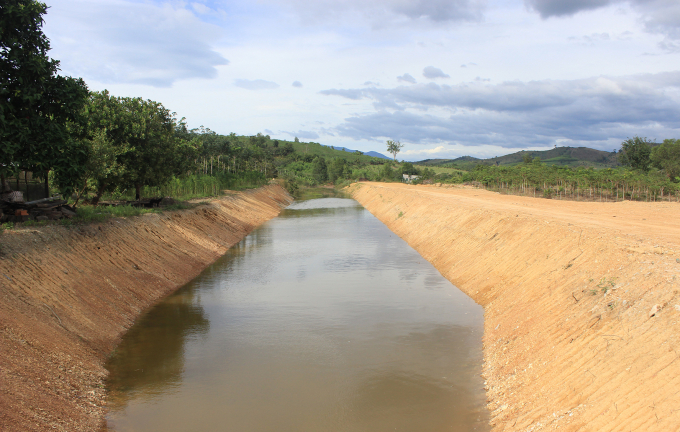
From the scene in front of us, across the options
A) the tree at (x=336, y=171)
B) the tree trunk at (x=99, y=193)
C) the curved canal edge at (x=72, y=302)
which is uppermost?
the tree at (x=336, y=171)

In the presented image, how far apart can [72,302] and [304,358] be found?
6.37 metres

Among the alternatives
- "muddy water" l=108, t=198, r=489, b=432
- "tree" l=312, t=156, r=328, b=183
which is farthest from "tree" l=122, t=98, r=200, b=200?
"tree" l=312, t=156, r=328, b=183

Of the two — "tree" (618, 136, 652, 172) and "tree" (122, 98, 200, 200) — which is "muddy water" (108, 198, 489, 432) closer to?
"tree" (122, 98, 200, 200)

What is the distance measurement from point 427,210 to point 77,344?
2636cm

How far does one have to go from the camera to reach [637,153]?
2704 inches

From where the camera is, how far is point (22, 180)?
18.8 metres

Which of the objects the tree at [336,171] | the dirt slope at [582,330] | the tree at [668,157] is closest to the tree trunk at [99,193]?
the dirt slope at [582,330]

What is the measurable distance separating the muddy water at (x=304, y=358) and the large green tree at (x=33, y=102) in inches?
226

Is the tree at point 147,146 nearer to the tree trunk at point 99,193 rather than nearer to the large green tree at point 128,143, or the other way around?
the large green tree at point 128,143

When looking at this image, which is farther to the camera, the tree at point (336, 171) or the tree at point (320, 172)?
the tree at point (336, 171)

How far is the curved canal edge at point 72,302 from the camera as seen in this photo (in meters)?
7.39

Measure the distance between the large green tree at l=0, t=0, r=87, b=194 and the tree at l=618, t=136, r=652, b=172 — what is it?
249 feet

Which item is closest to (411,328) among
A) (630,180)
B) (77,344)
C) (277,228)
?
(77,344)

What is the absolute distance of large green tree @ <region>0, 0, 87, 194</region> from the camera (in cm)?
1222
